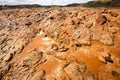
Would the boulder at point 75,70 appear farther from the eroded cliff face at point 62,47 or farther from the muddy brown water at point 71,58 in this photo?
the muddy brown water at point 71,58

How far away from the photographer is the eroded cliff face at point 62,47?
9.95 meters

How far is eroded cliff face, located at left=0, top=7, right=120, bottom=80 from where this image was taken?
32.6 ft

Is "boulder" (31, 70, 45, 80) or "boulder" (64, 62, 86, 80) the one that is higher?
"boulder" (64, 62, 86, 80)

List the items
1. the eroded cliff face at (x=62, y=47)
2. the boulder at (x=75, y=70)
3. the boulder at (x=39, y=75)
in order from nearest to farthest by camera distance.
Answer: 1. the boulder at (x=75, y=70)
2. the boulder at (x=39, y=75)
3. the eroded cliff face at (x=62, y=47)

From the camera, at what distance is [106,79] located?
30.3 ft

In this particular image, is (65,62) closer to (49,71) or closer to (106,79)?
(49,71)

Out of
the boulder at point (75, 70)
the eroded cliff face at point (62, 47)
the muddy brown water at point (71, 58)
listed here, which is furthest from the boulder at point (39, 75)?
the boulder at point (75, 70)

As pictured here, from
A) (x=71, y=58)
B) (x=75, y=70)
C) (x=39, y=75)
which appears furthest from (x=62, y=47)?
(x=39, y=75)

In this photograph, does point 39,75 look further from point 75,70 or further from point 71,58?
point 71,58

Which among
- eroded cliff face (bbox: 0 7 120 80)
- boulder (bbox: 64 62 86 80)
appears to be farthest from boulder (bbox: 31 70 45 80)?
boulder (bbox: 64 62 86 80)

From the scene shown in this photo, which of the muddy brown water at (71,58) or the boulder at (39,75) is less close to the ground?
the muddy brown water at (71,58)

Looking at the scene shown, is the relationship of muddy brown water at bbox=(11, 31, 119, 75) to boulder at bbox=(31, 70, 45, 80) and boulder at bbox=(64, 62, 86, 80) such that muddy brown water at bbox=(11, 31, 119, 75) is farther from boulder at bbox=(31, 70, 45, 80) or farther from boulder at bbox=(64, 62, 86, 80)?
boulder at bbox=(64, 62, 86, 80)

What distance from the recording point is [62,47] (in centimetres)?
1237

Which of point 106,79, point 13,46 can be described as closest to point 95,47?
point 106,79
